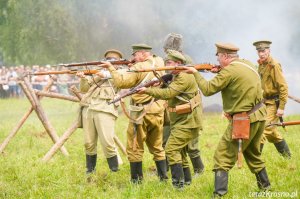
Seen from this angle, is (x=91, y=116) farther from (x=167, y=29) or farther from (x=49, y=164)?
(x=167, y=29)

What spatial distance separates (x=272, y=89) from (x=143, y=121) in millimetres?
2421

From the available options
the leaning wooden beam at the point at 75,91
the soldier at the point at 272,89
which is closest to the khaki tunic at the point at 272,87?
the soldier at the point at 272,89

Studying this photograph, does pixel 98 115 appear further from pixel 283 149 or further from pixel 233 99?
pixel 283 149

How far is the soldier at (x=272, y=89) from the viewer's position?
8.44m

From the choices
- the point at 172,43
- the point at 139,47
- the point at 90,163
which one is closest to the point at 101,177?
the point at 90,163

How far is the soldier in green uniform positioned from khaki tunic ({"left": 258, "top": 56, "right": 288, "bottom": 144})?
6.16ft

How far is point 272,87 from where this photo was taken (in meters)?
8.59

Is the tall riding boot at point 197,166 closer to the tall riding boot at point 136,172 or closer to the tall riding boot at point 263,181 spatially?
the tall riding boot at point 136,172

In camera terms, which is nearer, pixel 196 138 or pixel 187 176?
pixel 187 176

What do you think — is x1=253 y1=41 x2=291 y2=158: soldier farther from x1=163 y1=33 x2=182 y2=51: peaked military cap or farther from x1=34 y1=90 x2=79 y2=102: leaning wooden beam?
x1=34 y1=90 x2=79 y2=102: leaning wooden beam

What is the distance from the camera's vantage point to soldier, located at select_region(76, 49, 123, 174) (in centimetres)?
800

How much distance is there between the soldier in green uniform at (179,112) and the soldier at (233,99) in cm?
69

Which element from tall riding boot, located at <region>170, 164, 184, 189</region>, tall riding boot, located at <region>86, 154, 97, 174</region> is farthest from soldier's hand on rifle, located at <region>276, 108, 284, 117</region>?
tall riding boot, located at <region>86, 154, 97, 174</region>

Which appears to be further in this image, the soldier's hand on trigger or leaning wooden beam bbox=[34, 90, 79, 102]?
leaning wooden beam bbox=[34, 90, 79, 102]
